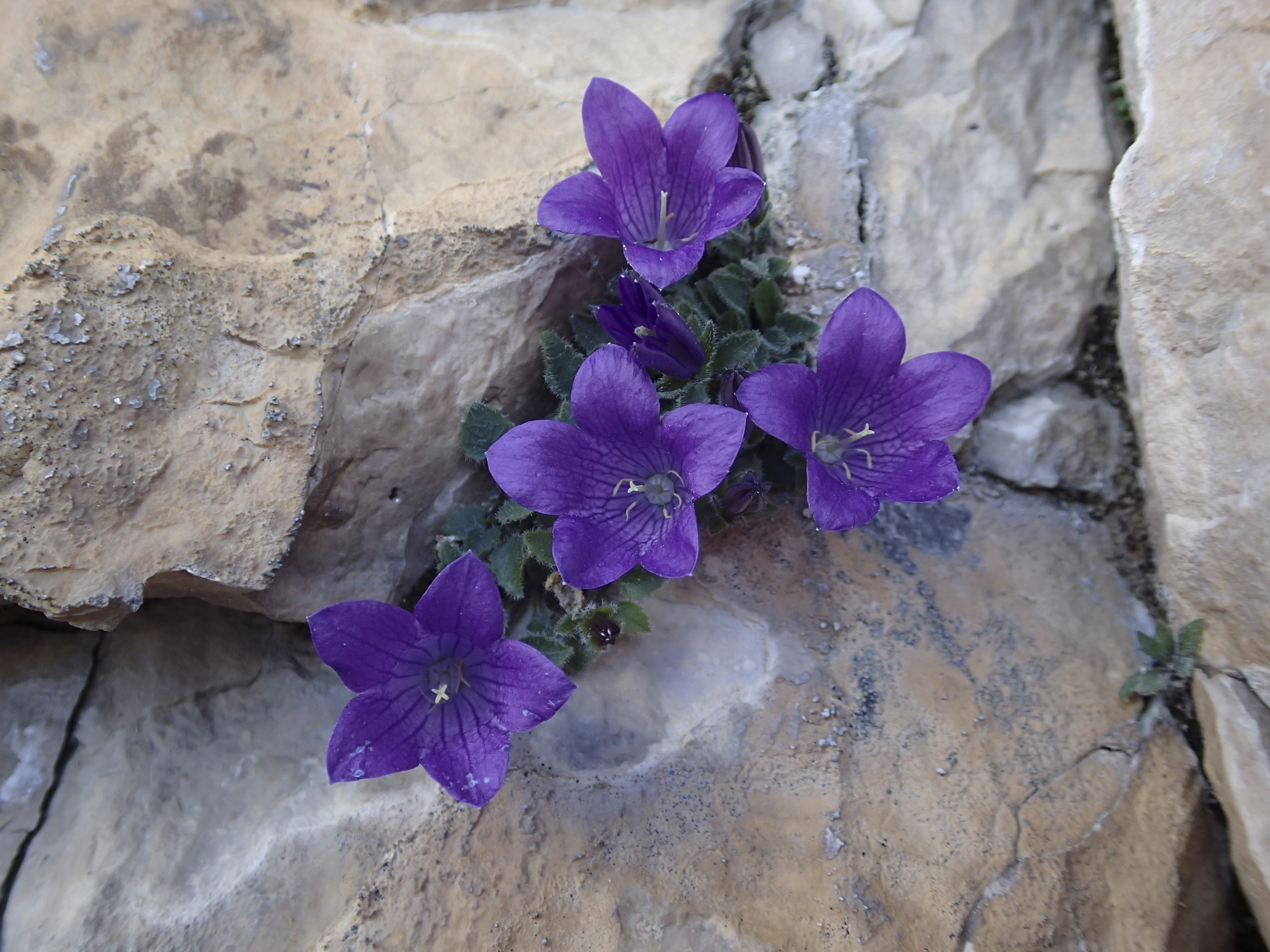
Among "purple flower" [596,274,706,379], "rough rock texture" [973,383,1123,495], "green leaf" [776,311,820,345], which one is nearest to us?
"purple flower" [596,274,706,379]

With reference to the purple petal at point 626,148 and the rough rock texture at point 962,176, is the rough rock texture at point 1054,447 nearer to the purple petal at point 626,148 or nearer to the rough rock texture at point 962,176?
the rough rock texture at point 962,176

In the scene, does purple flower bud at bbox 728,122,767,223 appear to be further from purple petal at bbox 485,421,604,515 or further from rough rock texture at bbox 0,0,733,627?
purple petal at bbox 485,421,604,515

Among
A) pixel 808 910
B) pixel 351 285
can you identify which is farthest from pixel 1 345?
pixel 808 910

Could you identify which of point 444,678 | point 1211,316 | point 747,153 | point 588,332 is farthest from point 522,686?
point 1211,316

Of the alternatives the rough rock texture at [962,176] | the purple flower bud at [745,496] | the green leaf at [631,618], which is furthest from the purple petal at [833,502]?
the rough rock texture at [962,176]

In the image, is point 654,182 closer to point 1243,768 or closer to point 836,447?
point 836,447

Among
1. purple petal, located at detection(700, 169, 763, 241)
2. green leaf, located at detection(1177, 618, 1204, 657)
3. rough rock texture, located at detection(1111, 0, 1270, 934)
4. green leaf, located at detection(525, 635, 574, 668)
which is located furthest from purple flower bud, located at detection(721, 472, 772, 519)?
green leaf, located at detection(1177, 618, 1204, 657)
